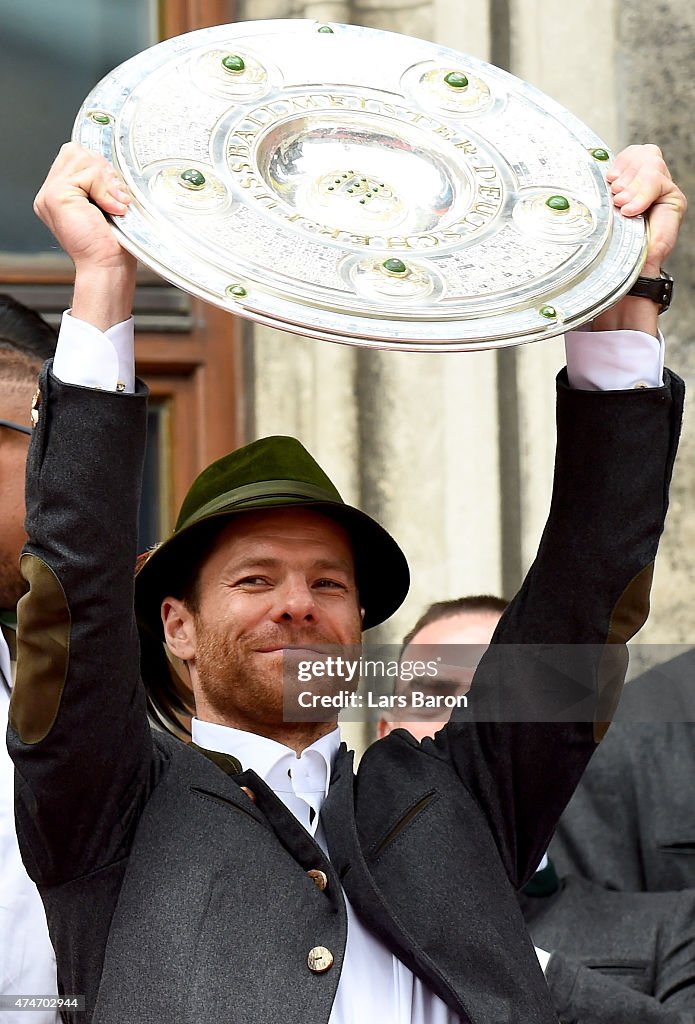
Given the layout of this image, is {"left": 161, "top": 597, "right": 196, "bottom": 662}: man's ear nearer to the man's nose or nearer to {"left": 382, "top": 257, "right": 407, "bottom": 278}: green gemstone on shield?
the man's nose

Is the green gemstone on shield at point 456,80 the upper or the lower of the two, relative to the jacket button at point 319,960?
upper

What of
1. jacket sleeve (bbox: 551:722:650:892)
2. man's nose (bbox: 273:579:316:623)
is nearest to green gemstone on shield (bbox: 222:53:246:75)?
man's nose (bbox: 273:579:316:623)

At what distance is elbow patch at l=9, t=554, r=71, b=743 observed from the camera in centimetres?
237

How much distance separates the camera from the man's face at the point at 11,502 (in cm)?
294

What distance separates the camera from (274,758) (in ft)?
8.95

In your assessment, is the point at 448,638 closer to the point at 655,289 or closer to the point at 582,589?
the point at 582,589

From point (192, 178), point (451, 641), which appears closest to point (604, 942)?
point (451, 641)

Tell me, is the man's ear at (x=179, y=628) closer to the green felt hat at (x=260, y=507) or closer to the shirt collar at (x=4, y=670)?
the green felt hat at (x=260, y=507)

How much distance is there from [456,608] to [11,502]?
1.26 m

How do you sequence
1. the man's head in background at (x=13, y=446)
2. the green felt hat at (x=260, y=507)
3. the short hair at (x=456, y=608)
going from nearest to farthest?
the green felt hat at (x=260, y=507), the man's head in background at (x=13, y=446), the short hair at (x=456, y=608)

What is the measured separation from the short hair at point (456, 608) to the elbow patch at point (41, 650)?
1599 mm

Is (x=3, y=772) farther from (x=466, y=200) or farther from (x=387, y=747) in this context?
(x=466, y=200)

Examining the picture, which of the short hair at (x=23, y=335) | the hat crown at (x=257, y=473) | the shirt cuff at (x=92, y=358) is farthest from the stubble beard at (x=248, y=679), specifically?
the short hair at (x=23, y=335)

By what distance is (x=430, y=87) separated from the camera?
282cm
